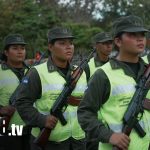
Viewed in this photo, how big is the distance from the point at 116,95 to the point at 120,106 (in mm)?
100

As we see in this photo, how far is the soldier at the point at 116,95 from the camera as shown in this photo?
173 inches

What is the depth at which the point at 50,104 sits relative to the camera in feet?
19.7

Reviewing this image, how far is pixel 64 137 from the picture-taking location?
592cm

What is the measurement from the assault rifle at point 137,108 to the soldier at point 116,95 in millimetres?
57

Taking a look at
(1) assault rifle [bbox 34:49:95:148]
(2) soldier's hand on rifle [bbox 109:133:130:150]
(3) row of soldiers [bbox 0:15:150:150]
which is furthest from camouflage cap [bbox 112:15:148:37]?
(1) assault rifle [bbox 34:49:95:148]

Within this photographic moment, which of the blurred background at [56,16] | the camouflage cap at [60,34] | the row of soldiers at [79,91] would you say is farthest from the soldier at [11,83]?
the blurred background at [56,16]

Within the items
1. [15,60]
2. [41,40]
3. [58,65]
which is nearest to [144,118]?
[58,65]

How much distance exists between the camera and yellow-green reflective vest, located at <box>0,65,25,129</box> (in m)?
7.54

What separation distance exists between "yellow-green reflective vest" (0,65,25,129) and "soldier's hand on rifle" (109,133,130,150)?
349 centimetres

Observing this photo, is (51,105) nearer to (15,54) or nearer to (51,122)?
(51,122)

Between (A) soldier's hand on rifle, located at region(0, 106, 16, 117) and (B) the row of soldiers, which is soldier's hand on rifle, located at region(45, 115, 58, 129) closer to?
(B) the row of soldiers

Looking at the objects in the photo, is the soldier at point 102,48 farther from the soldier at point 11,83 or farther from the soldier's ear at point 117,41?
the soldier's ear at point 117,41

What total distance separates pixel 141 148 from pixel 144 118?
26cm

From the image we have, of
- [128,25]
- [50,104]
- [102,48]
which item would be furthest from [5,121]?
[128,25]
